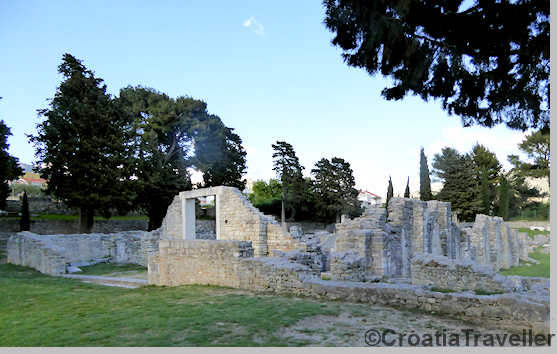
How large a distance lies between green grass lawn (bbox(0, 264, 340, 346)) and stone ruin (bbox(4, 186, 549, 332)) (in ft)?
2.14

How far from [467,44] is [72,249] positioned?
1894 cm

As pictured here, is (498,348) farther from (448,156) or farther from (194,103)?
(448,156)

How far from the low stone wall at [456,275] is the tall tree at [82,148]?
2170 cm

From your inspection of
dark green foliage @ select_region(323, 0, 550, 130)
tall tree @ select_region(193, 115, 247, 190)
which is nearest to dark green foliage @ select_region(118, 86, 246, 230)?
tall tree @ select_region(193, 115, 247, 190)

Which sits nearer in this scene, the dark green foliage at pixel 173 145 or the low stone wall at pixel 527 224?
the dark green foliage at pixel 173 145

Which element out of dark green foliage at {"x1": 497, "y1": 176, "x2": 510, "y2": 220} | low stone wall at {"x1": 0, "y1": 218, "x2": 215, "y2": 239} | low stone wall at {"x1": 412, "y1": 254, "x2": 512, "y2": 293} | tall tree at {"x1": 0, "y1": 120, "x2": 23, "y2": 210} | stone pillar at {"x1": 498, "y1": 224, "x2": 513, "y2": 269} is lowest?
stone pillar at {"x1": 498, "y1": 224, "x2": 513, "y2": 269}

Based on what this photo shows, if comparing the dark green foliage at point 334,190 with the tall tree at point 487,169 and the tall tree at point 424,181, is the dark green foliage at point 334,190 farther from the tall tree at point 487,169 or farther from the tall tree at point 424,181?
the tall tree at point 487,169

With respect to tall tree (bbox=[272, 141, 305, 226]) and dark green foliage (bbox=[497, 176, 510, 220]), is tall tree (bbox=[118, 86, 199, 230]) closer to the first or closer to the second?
tall tree (bbox=[272, 141, 305, 226])

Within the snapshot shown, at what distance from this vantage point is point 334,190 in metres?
47.8

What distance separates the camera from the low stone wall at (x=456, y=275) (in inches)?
362

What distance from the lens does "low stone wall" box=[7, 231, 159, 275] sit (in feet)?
49.4

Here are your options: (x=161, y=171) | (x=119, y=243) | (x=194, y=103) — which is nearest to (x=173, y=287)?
(x=119, y=243)

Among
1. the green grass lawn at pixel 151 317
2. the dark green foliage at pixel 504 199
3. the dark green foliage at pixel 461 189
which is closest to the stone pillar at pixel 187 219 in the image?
the green grass lawn at pixel 151 317

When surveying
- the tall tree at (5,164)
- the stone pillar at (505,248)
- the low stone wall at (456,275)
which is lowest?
the stone pillar at (505,248)
